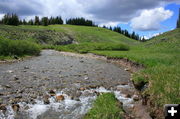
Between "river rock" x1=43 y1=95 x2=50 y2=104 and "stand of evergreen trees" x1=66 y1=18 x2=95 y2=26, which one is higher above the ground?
"stand of evergreen trees" x1=66 y1=18 x2=95 y2=26

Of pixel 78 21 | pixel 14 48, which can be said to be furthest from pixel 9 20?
pixel 78 21

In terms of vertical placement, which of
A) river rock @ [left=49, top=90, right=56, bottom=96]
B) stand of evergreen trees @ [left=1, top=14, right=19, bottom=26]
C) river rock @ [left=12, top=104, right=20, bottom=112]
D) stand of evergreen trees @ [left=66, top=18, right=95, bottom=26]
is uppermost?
stand of evergreen trees @ [left=66, top=18, right=95, bottom=26]

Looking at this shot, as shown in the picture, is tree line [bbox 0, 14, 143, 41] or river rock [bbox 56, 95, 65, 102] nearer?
river rock [bbox 56, 95, 65, 102]

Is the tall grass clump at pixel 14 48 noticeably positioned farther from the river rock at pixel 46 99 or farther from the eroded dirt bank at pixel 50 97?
the river rock at pixel 46 99

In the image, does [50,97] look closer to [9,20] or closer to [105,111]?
[105,111]

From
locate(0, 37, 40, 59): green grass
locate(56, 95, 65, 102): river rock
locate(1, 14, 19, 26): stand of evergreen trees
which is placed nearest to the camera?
locate(56, 95, 65, 102): river rock

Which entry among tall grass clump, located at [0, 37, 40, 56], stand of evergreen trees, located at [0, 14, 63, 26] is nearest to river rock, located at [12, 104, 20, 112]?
tall grass clump, located at [0, 37, 40, 56]

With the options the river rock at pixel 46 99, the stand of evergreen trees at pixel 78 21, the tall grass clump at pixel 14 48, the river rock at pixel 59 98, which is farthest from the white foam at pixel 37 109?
the stand of evergreen trees at pixel 78 21

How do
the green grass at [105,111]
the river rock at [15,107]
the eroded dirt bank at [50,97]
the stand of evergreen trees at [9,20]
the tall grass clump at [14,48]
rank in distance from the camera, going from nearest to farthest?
1. the green grass at [105,111]
2. the eroded dirt bank at [50,97]
3. the river rock at [15,107]
4. the tall grass clump at [14,48]
5. the stand of evergreen trees at [9,20]

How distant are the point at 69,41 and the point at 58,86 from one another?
Answer: 66499mm

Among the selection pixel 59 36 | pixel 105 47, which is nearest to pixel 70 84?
pixel 105 47

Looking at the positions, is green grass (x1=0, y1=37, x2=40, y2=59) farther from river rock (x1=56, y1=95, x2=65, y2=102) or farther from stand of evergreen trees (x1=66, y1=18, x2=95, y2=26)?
stand of evergreen trees (x1=66, y1=18, x2=95, y2=26)

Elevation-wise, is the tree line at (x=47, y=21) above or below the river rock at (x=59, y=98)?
above

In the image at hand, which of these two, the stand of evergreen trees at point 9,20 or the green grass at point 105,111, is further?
the stand of evergreen trees at point 9,20
